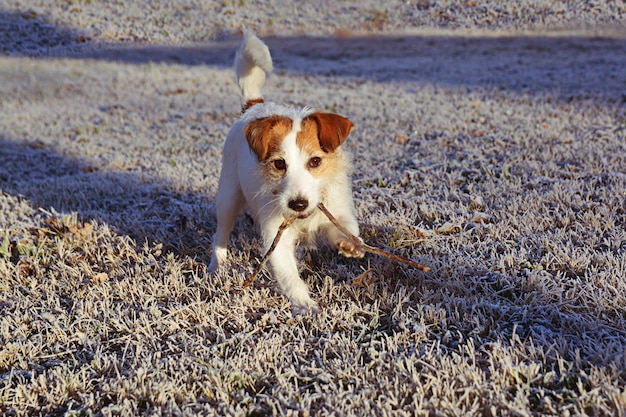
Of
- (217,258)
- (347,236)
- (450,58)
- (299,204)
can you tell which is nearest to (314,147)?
(299,204)

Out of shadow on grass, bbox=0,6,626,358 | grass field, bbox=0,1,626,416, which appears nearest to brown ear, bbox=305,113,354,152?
grass field, bbox=0,1,626,416

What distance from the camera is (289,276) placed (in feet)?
10.5

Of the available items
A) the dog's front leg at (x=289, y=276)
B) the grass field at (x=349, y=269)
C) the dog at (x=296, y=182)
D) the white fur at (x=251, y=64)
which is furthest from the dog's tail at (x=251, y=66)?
the dog's front leg at (x=289, y=276)

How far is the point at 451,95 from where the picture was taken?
12.1 metres

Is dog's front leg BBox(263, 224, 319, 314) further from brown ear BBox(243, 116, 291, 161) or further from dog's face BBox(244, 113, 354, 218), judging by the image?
brown ear BBox(243, 116, 291, 161)

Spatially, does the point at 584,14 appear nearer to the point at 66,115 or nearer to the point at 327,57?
the point at 66,115

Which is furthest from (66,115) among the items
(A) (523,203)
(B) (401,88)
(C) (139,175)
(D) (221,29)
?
(A) (523,203)

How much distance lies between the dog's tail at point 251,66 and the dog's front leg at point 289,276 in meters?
1.69

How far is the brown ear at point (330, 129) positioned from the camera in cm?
333

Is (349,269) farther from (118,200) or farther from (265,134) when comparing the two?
(118,200)

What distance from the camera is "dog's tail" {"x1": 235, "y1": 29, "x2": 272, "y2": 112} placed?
4438 mm

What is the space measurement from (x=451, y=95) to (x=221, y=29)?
5693mm

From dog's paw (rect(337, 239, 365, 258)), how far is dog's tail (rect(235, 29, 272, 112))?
180 cm

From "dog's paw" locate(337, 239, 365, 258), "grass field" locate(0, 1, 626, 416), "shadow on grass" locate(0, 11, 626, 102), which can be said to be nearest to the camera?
"grass field" locate(0, 1, 626, 416)
